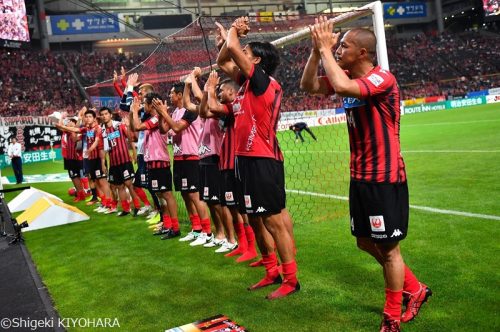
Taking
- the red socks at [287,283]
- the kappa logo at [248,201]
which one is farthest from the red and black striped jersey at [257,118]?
the red socks at [287,283]

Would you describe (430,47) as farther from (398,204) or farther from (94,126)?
(398,204)

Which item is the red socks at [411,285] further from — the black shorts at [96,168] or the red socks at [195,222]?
the black shorts at [96,168]

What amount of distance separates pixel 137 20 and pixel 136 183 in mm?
41602

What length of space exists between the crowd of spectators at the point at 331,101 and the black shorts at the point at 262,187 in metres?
18.9

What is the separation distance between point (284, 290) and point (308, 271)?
2.28 feet

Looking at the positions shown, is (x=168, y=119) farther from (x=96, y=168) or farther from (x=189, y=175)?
(x=96, y=168)

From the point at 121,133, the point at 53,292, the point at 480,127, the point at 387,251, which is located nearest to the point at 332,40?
the point at 387,251

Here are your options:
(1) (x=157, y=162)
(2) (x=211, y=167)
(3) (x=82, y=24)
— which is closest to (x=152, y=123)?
(1) (x=157, y=162)

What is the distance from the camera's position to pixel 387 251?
3.30 m

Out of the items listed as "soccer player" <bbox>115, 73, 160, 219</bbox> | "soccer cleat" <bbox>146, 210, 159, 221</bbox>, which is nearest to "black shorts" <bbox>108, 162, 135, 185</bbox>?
"soccer player" <bbox>115, 73, 160, 219</bbox>

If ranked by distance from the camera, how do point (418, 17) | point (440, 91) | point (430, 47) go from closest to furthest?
point (440, 91) < point (430, 47) < point (418, 17)

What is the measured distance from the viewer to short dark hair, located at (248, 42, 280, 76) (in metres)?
4.28

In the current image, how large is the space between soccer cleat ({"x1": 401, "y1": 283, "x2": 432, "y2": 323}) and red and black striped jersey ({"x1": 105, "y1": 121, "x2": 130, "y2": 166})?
23.1 ft

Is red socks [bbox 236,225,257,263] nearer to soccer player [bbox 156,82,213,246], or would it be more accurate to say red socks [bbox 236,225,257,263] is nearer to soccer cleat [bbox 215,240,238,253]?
soccer cleat [bbox 215,240,238,253]
